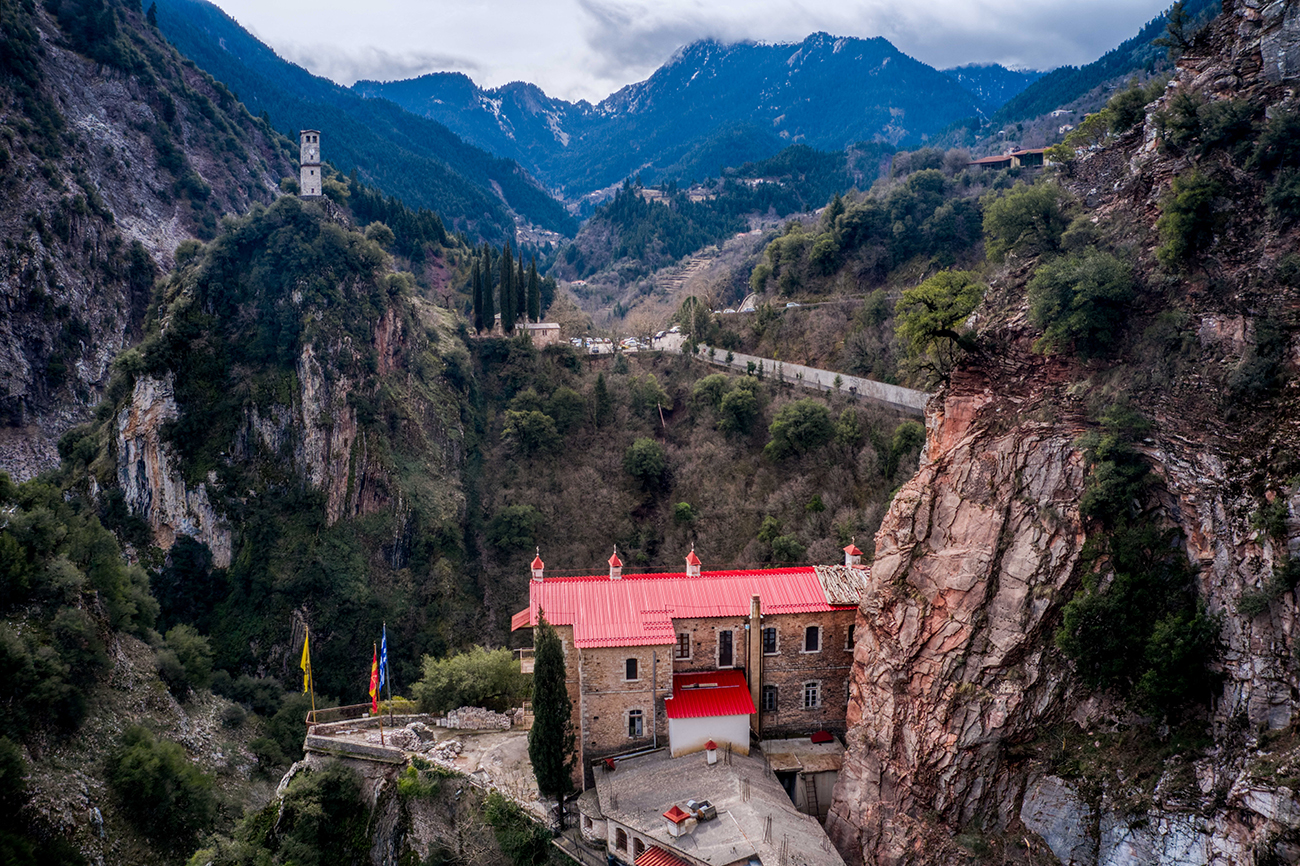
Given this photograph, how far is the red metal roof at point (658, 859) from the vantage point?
21.3 m

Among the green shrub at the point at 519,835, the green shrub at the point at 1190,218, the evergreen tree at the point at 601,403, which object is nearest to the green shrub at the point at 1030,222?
the green shrub at the point at 1190,218

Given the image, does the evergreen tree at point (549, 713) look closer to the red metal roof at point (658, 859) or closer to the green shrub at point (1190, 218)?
the red metal roof at point (658, 859)

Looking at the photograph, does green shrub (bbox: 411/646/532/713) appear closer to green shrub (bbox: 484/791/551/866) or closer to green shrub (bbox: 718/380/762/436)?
green shrub (bbox: 484/791/551/866)

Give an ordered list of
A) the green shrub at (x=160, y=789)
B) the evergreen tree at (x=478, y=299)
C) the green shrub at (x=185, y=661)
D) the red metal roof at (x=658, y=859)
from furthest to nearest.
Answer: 1. the evergreen tree at (x=478, y=299)
2. the green shrub at (x=185, y=661)
3. the green shrub at (x=160, y=789)
4. the red metal roof at (x=658, y=859)

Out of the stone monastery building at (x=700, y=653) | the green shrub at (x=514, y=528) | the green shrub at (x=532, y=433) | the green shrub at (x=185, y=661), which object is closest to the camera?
the stone monastery building at (x=700, y=653)

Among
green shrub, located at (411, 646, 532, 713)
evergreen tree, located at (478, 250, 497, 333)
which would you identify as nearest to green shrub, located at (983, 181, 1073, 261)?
green shrub, located at (411, 646, 532, 713)

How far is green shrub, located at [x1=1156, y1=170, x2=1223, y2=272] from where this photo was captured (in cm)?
1909

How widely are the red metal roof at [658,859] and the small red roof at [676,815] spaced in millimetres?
789

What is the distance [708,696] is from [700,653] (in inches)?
63.3

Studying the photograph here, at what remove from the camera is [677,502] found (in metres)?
50.8

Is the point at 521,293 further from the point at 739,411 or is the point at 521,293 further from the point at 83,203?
the point at 83,203

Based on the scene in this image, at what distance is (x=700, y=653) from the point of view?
90.1 ft

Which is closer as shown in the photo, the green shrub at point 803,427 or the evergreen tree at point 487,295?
the green shrub at point 803,427

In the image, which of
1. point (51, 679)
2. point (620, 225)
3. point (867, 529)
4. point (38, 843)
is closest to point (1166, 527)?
point (867, 529)
